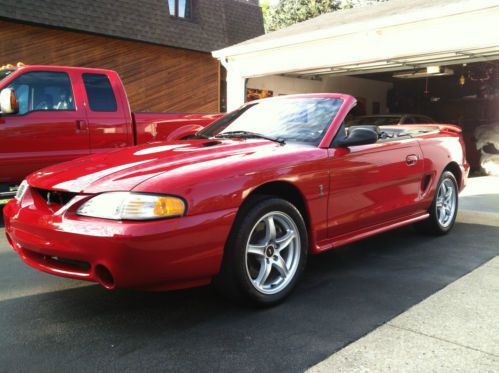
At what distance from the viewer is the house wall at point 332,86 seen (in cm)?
1339

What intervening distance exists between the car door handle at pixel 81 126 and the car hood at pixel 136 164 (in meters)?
2.98

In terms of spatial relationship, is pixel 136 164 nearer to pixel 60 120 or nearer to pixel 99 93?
pixel 60 120

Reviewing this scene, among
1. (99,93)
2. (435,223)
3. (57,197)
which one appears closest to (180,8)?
(99,93)

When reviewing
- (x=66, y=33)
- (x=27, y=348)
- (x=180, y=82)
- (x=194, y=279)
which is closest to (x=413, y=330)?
(x=194, y=279)

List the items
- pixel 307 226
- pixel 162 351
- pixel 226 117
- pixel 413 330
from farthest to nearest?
pixel 226 117 < pixel 307 226 < pixel 413 330 < pixel 162 351

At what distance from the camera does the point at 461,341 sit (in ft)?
8.62

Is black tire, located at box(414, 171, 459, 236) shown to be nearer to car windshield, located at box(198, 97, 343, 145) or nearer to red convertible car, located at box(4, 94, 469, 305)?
red convertible car, located at box(4, 94, 469, 305)

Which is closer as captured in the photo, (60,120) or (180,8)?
(60,120)

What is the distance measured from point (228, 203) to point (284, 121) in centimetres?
136

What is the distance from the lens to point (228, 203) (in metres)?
2.84

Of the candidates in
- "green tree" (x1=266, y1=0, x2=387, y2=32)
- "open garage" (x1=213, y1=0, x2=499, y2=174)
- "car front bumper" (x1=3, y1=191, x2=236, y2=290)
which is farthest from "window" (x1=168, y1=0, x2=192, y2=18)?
"green tree" (x1=266, y1=0, x2=387, y2=32)

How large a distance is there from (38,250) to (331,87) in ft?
44.7

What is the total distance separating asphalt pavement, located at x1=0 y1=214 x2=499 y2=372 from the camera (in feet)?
8.00

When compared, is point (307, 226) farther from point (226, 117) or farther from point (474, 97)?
point (474, 97)
